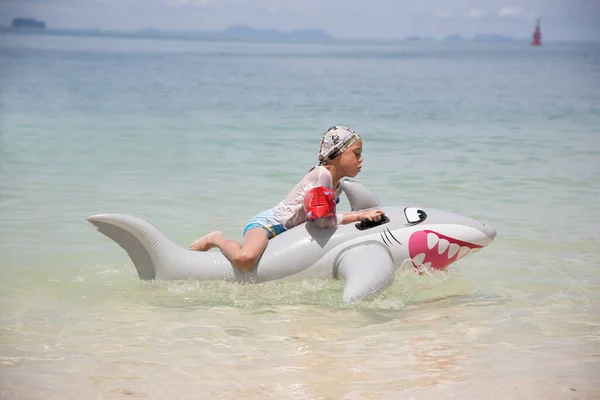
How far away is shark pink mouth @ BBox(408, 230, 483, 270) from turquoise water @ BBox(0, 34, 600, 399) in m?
0.18

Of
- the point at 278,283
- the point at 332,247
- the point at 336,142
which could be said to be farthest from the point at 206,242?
the point at 336,142

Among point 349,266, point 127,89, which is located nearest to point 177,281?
point 349,266

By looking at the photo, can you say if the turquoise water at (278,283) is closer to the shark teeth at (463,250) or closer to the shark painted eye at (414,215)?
the shark teeth at (463,250)

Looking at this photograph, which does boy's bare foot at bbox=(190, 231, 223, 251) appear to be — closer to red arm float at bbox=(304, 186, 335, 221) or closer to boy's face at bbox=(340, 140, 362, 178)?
red arm float at bbox=(304, 186, 335, 221)

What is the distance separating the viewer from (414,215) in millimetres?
5785

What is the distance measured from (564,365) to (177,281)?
2375 millimetres

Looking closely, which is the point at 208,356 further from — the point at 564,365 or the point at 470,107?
Result: the point at 470,107

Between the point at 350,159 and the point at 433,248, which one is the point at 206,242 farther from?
the point at 433,248

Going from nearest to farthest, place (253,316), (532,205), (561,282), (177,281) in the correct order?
(253,316) < (177,281) < (561,282) < (532,205)

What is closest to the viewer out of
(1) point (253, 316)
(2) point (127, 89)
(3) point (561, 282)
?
(1) point (253, 316)

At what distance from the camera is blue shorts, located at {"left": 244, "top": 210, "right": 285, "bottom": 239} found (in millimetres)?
5836

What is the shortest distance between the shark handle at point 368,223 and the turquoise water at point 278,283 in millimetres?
382

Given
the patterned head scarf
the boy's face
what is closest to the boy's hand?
the boy's face

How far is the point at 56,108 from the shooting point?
19281 mm
